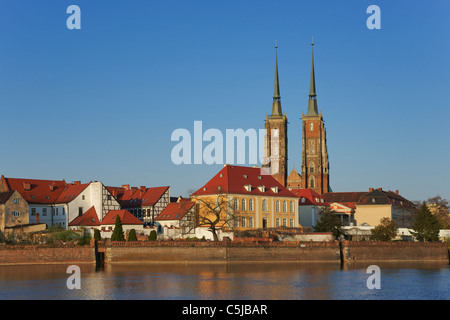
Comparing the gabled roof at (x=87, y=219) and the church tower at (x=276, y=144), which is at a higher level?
the church tower at (x=276, y=144)

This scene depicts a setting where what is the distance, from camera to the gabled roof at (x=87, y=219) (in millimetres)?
89562

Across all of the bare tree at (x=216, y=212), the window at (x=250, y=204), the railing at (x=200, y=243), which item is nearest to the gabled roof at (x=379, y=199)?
the window at (x=250, y=204)

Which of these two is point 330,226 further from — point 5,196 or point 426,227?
point 5,196

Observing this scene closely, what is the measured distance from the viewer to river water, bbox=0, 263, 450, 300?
1930 inches

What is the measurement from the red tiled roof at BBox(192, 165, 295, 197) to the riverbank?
14.4 m

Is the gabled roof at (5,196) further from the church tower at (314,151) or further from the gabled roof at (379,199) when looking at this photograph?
the church tower at (314,151)

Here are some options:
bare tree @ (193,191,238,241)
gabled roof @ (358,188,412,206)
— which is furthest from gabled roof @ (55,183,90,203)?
gabled roof @ (358,188,412,206)

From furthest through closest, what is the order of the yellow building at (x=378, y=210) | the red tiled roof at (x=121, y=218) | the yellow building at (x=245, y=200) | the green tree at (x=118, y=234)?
the yellow building at (x=378, y=210) < the yellow building at (x=245, y=200) < the red tiled roof at (x=121, y=218) < the green tree at (x=118, y=234)

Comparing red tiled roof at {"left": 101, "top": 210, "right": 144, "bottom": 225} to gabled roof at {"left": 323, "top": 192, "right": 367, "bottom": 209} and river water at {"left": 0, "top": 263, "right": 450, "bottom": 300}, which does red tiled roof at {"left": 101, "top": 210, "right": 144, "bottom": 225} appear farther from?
gabled roof at {"left": 323, "top": 192, "right": 367, "bottom": 209}

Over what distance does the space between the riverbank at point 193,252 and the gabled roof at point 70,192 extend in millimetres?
16660
